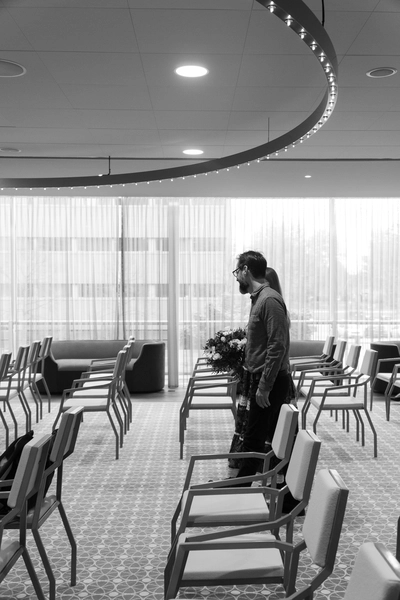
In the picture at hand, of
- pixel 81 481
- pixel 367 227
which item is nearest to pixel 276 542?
pixel 81 481

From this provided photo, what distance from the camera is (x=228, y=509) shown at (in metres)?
3.18

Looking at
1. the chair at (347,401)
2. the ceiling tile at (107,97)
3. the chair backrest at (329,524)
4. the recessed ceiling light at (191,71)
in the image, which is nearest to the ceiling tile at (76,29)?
the recessed ceiling light at (191,71)

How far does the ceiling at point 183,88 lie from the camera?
3.83 meters

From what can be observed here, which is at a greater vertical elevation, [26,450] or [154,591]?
[26,450]

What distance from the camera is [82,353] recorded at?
10.8 meters

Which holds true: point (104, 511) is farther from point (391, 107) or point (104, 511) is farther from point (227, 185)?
point (227, 185)

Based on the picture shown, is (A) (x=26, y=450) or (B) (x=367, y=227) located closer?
(A) (x=26, y=450)

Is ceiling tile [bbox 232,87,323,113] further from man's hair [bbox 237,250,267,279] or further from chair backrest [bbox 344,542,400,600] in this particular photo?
chair backrest [bbox 344,542,400,600]

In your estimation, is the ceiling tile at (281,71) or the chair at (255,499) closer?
the chair at (255,499)

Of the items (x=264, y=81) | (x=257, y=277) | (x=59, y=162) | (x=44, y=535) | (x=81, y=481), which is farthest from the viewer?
(x=59, y=162)

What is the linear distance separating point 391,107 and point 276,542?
430 cm

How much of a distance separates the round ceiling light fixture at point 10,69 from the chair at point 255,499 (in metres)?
3.13

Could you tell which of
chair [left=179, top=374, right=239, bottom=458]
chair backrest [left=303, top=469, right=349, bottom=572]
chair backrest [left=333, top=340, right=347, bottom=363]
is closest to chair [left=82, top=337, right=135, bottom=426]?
chair [left=179, top=374, right=239, bottom=458]

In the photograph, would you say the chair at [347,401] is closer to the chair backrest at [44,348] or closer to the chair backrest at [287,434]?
the chair backrest at [287,434]
